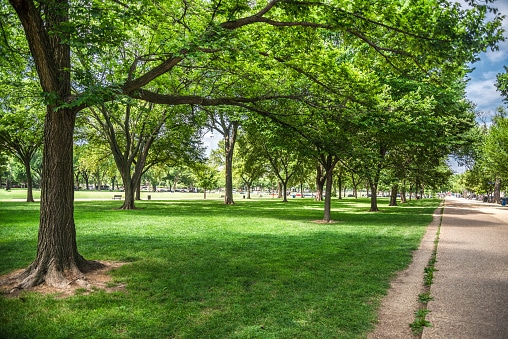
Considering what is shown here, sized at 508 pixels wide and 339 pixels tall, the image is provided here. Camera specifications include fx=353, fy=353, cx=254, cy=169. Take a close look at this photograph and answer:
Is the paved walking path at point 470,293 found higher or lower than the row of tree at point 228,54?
lower

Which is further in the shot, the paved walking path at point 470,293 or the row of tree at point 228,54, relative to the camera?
the row of tree at point 228,54

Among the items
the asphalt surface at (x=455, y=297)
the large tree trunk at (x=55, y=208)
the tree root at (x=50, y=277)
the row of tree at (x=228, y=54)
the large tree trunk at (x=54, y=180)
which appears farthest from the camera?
the large tree trunk at (x=55, y=208)

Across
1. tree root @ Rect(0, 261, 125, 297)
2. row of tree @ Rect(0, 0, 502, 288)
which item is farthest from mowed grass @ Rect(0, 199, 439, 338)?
row of tree @ Rect(0, 0, 502, 288)

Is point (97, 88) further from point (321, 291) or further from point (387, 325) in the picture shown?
point (387, 325)

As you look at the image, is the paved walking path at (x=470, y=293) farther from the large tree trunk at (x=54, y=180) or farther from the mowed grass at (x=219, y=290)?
the large tree trunk at (x=54, y=180)

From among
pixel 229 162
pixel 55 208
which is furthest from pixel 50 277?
pixel 229 162

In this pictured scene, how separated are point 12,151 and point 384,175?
103ft

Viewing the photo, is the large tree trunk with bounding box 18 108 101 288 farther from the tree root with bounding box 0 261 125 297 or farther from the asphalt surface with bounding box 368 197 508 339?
the asphalt surface with bounding box 368 197 508 339

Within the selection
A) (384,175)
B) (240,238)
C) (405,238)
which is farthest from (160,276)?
(384,175)

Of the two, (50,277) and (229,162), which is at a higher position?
(229,162)

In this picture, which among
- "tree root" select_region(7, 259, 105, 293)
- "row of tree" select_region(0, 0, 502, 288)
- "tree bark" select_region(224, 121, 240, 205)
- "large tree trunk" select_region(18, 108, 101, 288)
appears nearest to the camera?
"row of tree" select_region(0, 0, 502, 288)

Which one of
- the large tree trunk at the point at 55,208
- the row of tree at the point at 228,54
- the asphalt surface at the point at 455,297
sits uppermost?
the row of tree at the point at 228,54

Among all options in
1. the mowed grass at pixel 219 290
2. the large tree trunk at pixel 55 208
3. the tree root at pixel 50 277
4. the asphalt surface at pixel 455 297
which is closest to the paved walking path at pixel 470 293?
the asphalt surface at pixel 455 297

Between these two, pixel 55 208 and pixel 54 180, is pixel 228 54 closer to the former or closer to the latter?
pixel 54 180
